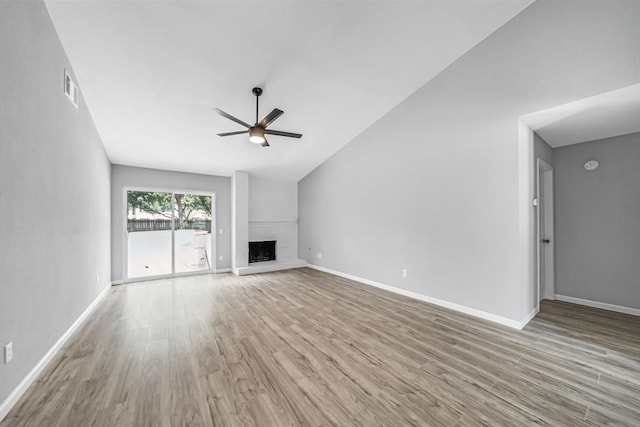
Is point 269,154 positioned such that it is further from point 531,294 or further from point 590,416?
point 590,416

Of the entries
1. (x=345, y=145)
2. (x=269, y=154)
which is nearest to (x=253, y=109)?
(x=269, y=154)

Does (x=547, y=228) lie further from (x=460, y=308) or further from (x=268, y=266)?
(x=268, y=266)

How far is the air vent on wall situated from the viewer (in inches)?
97.5

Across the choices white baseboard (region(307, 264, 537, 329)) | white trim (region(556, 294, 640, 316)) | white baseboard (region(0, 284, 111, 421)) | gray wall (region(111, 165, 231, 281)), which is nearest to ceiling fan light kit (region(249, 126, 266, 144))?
white baseboard (region(0, 284, 111, 421))

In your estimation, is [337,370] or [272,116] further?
[272,116]

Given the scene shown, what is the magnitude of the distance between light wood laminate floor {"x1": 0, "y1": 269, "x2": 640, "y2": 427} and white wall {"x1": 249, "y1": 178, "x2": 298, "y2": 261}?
3268mm

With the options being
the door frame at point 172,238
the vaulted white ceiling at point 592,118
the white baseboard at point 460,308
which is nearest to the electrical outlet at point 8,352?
the door frame at point 172,238

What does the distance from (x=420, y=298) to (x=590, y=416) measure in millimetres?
2295

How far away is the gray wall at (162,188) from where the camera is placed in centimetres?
490

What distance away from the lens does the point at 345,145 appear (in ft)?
17.9

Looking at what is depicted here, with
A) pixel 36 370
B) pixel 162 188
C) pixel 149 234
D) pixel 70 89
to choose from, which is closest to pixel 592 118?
pixel 70 89

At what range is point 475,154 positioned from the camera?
3281 mm

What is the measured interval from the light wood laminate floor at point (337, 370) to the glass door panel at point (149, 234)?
195 cm

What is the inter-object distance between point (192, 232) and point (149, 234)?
86 cm
